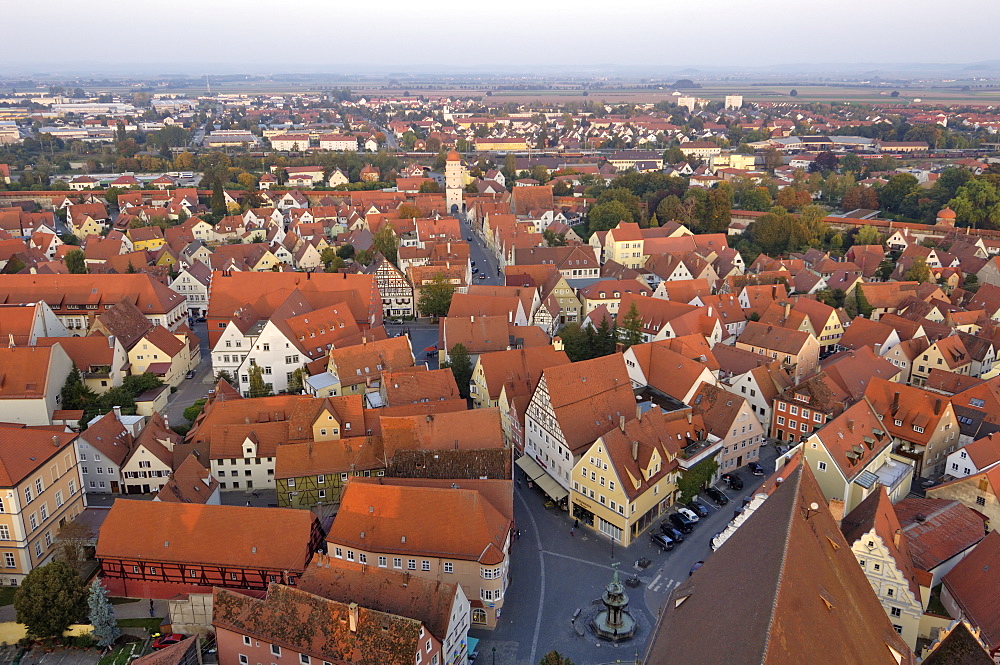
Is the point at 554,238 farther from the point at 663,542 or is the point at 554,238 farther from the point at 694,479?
the point at 663,542

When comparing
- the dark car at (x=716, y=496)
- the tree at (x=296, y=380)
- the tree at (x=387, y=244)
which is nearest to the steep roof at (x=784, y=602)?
the dark car at (x=716, y=496)

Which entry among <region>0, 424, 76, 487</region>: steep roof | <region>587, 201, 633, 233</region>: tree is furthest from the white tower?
<region>0, 424, 76, 487</region>: steep roof

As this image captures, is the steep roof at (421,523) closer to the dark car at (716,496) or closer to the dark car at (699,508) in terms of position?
the dark car at (699,508)

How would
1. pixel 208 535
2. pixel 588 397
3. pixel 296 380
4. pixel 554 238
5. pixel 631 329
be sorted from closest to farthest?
pixel 208 535, pixel 588 397, pixel 296 380, pixel 631 329, pixel 554 238

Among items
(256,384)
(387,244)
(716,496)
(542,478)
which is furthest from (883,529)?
(387,244)

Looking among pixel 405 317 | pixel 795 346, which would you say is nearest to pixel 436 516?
pixel 795 346

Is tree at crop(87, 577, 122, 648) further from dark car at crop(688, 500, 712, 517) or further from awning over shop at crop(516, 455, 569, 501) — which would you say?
dark car at crop(688, 500, 712, 517)
